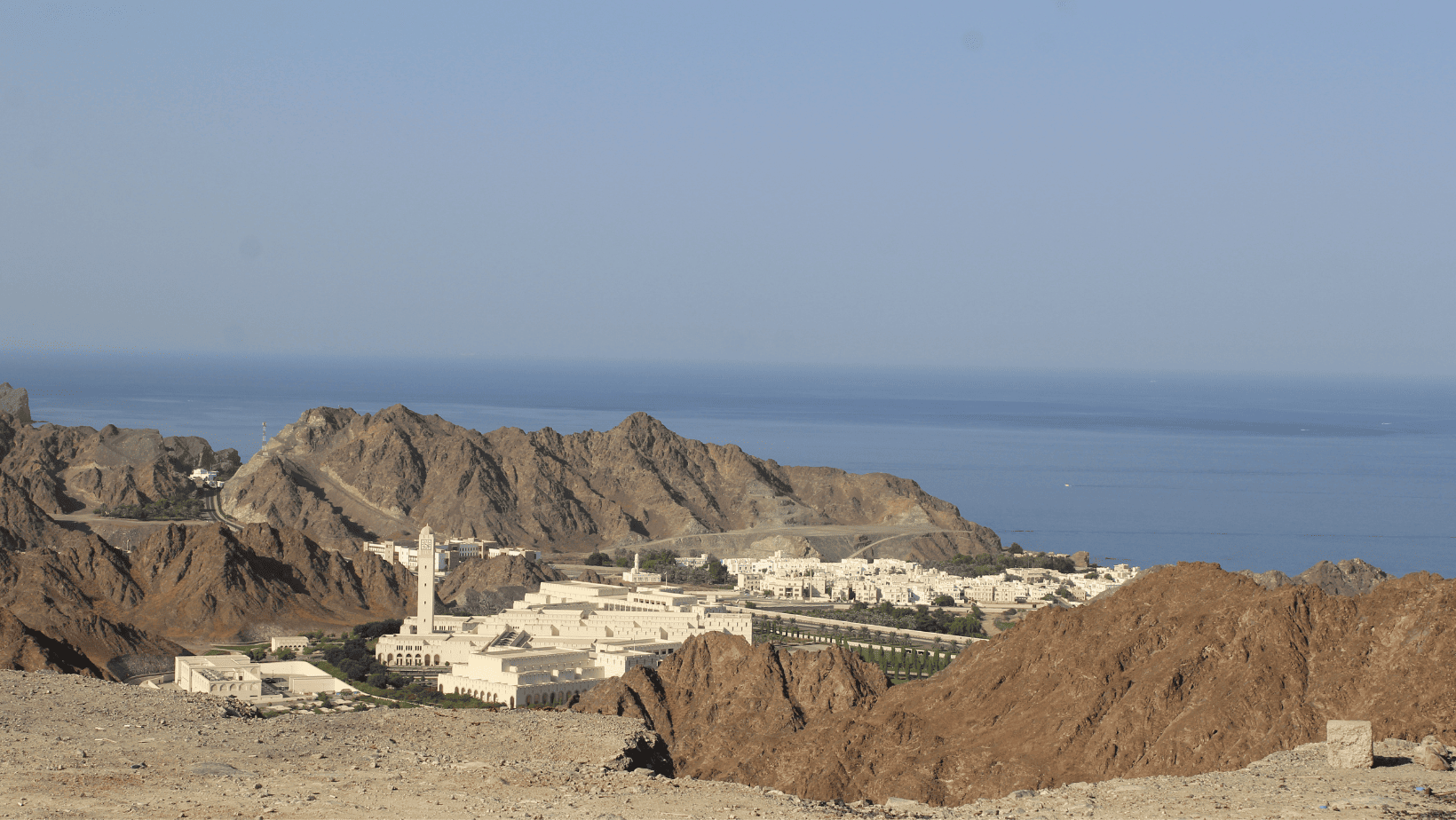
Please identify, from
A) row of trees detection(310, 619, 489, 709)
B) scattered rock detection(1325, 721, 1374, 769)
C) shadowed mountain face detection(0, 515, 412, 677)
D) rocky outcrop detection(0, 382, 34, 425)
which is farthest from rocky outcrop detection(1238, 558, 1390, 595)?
rocky outcrop detection(0, 382, 34, 425)

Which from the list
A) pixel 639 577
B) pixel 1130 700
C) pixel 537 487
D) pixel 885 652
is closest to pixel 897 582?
pixel 639 577

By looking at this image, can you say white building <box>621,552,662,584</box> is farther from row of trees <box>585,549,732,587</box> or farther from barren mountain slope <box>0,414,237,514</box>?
barren mountain slope <box>0,414,237,514</box>

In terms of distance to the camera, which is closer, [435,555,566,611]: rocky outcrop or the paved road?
[435,555,566,611]: rocky outcrop

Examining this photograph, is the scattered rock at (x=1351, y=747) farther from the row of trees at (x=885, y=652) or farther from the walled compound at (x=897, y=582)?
the walled compound at (x=897, y=582)

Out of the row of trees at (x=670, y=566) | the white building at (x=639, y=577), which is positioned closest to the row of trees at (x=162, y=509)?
the row of trees at (x=670, y=566)

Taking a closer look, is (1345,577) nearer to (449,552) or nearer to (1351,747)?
(449,552)

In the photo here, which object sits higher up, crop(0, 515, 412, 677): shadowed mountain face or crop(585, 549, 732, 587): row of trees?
crop(0, 515, 412, 677): shadowed mountain face
